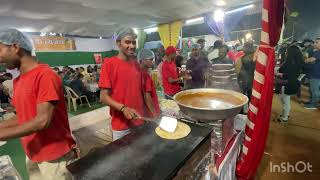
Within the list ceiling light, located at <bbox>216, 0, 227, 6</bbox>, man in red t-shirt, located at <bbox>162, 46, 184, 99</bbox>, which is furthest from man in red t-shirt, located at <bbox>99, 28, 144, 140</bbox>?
ceiling light, located at <bbox>216, 0, 227, 6</bbox>

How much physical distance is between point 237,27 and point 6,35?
21.6ft

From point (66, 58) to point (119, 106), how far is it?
747cm

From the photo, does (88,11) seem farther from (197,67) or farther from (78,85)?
(197,67)

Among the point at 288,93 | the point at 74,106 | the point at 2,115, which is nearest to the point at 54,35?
the point at 74,106

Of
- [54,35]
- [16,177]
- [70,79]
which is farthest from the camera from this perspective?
[54,35]

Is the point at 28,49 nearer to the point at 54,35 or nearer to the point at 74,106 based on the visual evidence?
the point at 74,106

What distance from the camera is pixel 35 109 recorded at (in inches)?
40.8

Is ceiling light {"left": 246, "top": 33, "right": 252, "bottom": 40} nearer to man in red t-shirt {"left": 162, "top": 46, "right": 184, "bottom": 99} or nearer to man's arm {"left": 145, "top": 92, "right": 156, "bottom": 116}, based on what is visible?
man in red t-shirt {"left": 162, "top": 46, "right": 184, "bottom": 99}

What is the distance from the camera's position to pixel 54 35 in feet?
23.6

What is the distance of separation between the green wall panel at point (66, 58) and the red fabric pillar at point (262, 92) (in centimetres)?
610

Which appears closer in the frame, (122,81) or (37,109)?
(37,109)

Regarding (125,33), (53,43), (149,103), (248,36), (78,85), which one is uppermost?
(53,43)

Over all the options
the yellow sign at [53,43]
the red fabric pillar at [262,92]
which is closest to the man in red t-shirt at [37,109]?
the red fabric pillar at [262,92]

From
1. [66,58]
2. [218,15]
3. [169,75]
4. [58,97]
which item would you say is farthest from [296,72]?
[66,58]
